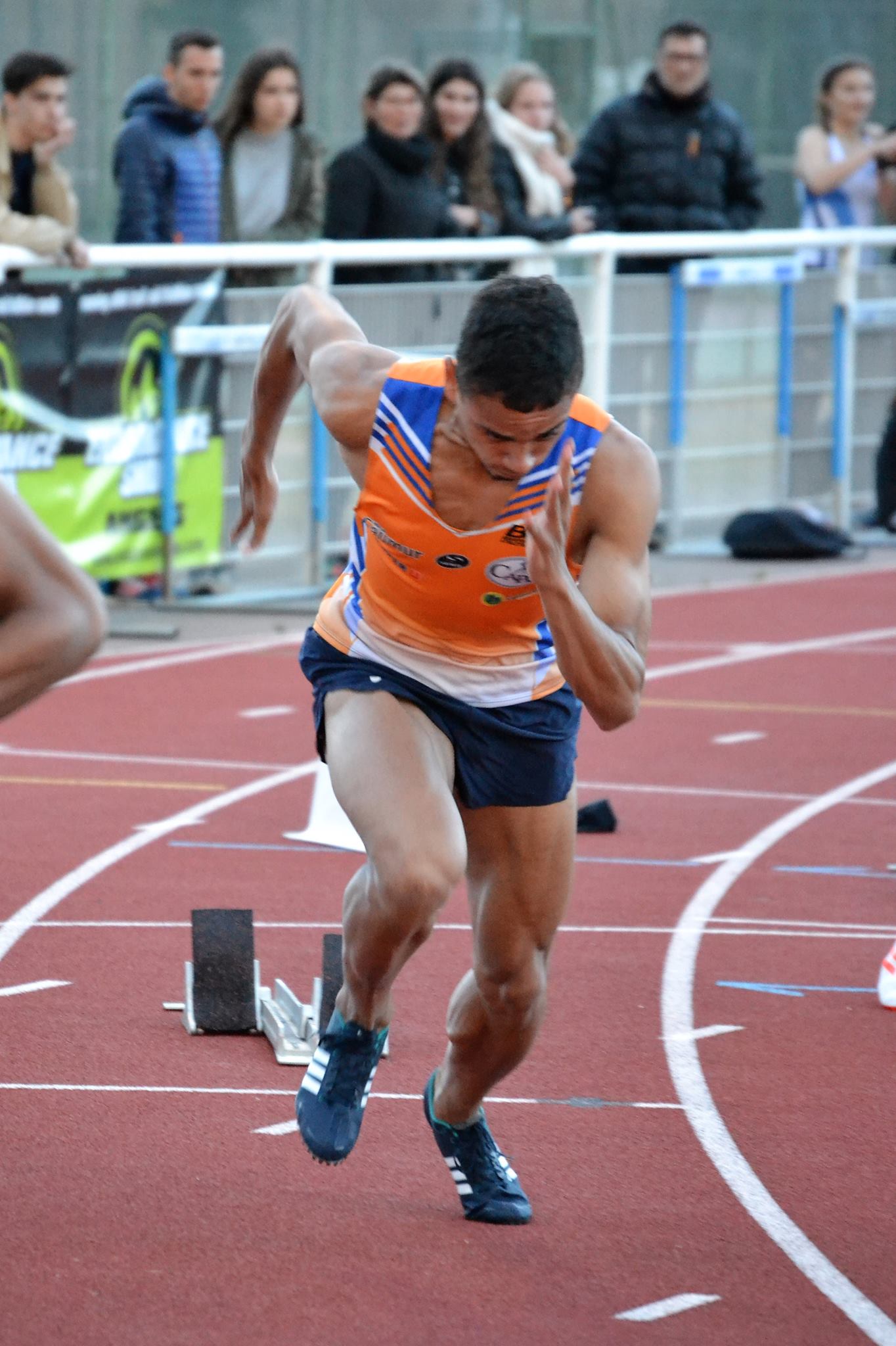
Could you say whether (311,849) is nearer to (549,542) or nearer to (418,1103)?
(418,1103)

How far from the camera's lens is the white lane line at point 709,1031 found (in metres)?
6.20

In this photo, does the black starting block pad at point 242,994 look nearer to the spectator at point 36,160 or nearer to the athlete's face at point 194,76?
the spectator at point 36,160

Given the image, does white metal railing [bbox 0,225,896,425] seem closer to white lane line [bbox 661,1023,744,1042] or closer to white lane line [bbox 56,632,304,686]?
white lane line [bbox 56,632,304,686]

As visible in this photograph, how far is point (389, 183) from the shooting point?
1298cm

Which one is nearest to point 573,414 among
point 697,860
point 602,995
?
point 602,995

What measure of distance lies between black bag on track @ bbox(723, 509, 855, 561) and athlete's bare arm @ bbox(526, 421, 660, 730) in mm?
10871

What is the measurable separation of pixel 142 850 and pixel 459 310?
19.9 feet

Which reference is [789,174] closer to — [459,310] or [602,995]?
[459,310]

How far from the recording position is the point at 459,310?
527 inches

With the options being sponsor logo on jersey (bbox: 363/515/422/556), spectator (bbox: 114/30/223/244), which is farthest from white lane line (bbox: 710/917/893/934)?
spectator (bbox: 114/30/223/244)

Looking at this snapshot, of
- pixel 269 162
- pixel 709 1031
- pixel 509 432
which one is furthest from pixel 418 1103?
pixel 269 162

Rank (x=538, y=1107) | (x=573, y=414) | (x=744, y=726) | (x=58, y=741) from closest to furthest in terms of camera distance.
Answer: (x=573, y=414), (x=538, y=1107), (x=58, y=741), (x=744, y=726)

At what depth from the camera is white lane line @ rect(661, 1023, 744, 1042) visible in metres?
6.20

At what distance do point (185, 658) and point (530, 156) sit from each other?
13.4 ft
